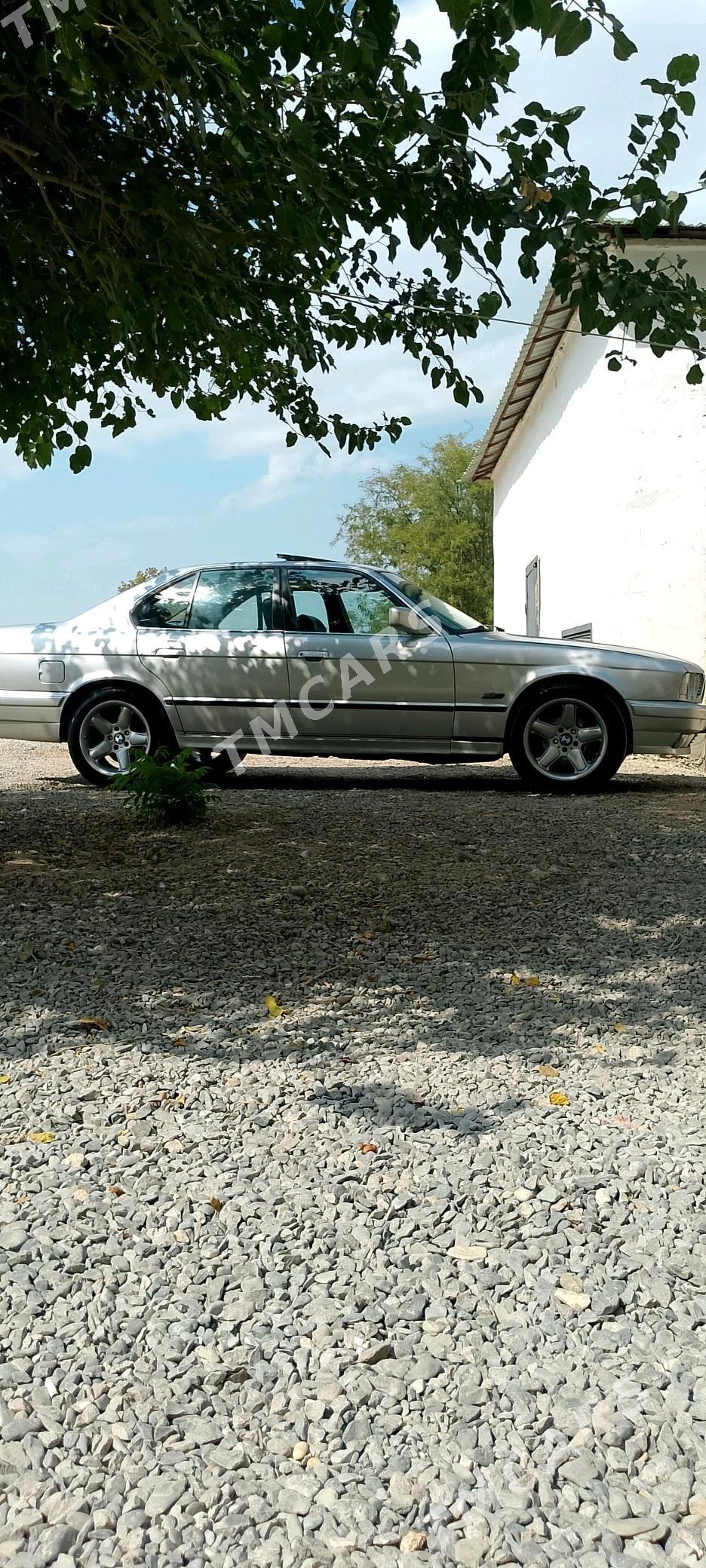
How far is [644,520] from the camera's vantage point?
12.8m

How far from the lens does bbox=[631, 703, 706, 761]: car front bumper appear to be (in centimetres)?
862

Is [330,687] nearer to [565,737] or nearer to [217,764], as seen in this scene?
[217,764]

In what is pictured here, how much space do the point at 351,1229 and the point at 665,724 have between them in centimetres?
655

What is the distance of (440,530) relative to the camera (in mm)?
38000

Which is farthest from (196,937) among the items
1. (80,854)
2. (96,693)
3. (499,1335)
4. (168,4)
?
(96,693)

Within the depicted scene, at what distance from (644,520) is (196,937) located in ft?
30.9

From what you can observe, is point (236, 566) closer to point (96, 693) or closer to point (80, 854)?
point (96, 693)

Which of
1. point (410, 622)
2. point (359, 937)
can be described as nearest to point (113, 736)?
point (410, 622)

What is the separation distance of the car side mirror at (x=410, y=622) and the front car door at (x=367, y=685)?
0.11 ft

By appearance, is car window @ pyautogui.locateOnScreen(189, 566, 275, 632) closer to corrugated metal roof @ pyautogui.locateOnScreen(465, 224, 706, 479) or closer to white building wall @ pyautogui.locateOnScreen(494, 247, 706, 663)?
corrugated metal roof @ pyautogui.locateOnScreen(465, 224, 706, 479)

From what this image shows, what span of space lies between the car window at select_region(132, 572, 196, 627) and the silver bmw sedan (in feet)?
0.04
